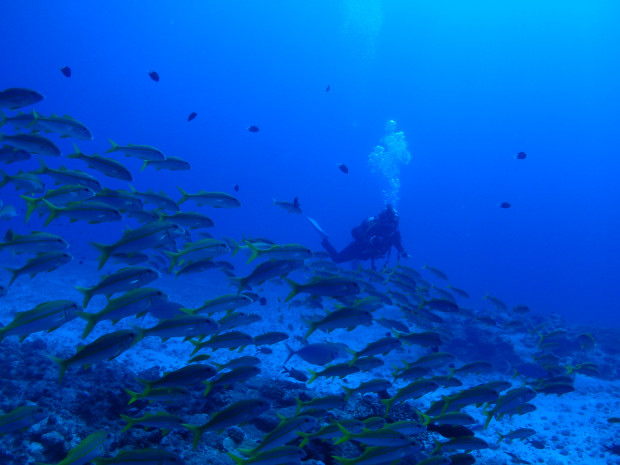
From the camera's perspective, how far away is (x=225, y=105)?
171625 mm

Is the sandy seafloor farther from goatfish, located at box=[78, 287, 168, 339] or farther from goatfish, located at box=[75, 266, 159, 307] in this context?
goatfish, located at box=[78, 287, 168, 339]

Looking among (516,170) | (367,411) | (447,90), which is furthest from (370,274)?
(516,170)

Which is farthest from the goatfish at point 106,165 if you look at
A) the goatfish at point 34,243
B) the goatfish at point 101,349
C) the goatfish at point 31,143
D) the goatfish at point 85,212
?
the goatfish at point 101,349

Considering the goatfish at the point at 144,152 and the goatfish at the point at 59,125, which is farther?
the goatfish at the point at 144,152

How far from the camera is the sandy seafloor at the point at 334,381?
6523 millimetres

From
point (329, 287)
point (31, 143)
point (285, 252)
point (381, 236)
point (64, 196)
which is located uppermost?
point (381, 236)

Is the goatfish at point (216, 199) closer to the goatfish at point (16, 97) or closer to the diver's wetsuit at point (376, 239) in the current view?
the goatfish at point (16, 97)

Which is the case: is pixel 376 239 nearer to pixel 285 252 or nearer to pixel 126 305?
pixel 285 252

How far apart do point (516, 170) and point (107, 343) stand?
21236 cm

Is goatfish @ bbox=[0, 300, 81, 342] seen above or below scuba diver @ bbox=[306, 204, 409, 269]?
below

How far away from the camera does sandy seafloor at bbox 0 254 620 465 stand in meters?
6.52

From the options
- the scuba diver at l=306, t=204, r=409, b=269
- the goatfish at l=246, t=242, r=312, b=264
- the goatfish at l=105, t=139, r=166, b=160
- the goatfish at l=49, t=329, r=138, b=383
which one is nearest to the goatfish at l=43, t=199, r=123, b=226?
the goatfish at l=246, t=242, r=312, b=264

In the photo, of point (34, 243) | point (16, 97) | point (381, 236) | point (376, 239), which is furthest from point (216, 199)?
point (381, 236)

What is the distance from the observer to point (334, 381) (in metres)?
9.83
